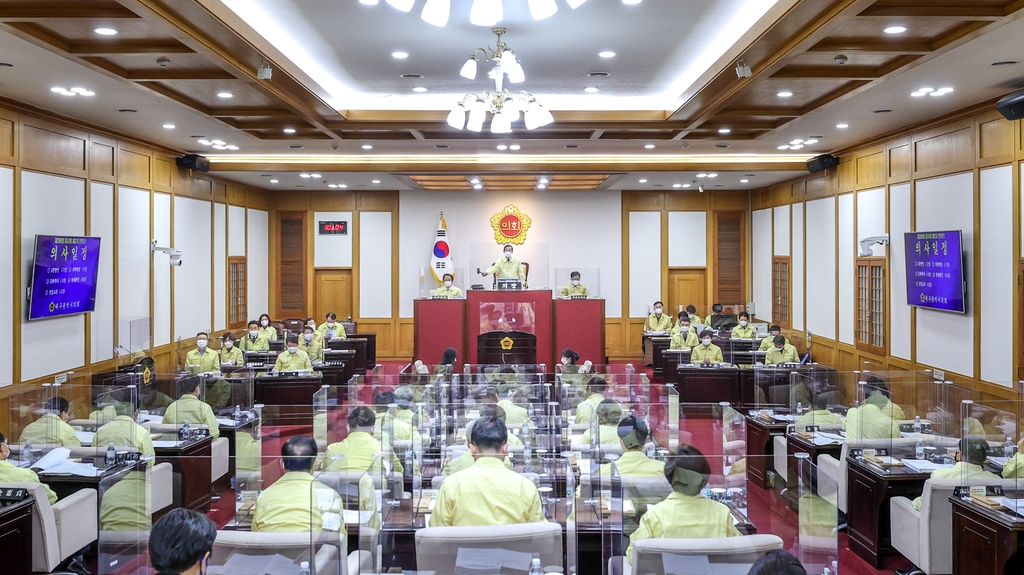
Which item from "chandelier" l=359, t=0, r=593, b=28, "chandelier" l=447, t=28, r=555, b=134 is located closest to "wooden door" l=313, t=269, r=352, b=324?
"chandelier" l=447, t=28, r=555, b=134

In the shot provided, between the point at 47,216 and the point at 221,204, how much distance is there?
4863 mm

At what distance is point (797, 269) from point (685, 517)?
10.6 meters

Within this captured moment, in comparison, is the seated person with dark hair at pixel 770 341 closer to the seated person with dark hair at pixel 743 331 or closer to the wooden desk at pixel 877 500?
the seated person with dark hair at pixel 743 331

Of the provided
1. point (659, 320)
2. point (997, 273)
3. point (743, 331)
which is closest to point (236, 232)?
point (659, 320)

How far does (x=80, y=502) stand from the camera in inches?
189

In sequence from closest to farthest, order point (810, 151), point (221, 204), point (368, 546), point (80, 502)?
point (368, 546), point (80, 502), point (810, 151), point (221, 204)

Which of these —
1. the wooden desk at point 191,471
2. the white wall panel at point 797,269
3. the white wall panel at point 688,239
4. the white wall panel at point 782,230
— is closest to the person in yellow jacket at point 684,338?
the white wall panel at point 797,269

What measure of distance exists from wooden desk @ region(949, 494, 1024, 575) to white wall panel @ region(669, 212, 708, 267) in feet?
36.9

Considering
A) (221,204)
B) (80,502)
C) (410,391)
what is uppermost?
(221,204)

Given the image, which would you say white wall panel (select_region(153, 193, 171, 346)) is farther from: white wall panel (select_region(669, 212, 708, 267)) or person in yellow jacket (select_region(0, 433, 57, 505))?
white wall panel (select_region(669, 212, 708, 267))

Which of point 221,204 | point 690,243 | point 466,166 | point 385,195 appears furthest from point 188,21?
point 690,243

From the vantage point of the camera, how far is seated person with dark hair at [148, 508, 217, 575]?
2.50 metres

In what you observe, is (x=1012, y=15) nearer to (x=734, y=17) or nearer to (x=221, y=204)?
(x=734, y=17)

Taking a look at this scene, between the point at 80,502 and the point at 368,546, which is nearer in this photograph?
the point at 368,546
